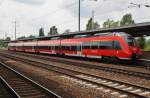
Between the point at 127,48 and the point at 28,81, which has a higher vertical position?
the point at 127,48

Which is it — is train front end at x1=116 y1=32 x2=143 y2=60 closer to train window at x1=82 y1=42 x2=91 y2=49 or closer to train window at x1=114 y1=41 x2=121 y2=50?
train window at x1=114 y1=41 x2=121 y2=50

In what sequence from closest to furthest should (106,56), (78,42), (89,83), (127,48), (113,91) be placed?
(113,91) → (89,83) → (127,48) → (106,56) → (78,42)

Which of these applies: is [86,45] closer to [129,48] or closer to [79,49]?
[79,49]

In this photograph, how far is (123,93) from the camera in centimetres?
1285

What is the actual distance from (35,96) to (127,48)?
16.1m

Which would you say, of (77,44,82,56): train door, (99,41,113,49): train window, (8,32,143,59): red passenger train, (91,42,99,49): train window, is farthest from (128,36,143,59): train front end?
(77,44,82,56): train door

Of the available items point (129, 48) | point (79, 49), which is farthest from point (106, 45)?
point (79, 49)

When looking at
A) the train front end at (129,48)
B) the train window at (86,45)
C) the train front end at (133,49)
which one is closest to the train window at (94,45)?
the train window at (86,45)

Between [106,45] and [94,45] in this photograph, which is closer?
[106,45]

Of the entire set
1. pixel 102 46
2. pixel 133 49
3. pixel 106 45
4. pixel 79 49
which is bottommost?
pixel 79 49

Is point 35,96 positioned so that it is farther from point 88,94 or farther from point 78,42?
point 78,42

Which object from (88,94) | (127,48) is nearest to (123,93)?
(88,94)

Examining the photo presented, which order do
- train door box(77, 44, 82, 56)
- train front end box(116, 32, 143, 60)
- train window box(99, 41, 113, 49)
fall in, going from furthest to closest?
1. train door box(77, 44, 82, 56)
2. train window box(99, 41, 113, 49)
3. train front end box(116, 32, 143, 60)

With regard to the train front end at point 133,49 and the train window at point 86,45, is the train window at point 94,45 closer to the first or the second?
the train window at point 86,45
